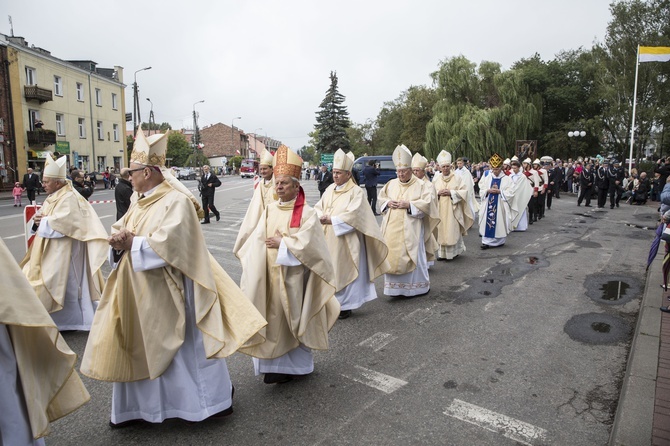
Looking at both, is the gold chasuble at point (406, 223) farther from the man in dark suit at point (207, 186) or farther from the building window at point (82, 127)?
the building window at point (82, 127)

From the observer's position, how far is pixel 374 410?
3.73 metres

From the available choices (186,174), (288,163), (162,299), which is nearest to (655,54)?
(288,163)

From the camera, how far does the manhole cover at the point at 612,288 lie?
6.84 m

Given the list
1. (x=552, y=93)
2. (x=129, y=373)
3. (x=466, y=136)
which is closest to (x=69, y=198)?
(x=129, y=373)

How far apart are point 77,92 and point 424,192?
40230 mm

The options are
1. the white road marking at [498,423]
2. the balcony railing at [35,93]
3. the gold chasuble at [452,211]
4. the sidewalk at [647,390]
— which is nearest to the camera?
the sidewalk at [647,390]

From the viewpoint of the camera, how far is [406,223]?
7031 mm

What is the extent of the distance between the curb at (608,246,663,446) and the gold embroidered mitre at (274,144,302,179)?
10.2 feet

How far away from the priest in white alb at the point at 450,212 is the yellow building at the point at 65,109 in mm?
32373

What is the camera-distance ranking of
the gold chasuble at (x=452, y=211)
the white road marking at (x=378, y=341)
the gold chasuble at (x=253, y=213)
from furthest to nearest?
1. the gold chasuble at (x=452, y=211)
2. the gold chasuble at (x=253, y=213)
3. the white road marking at (x=378, y=341)

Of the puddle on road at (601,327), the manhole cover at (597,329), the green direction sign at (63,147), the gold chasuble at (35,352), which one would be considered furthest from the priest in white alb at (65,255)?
the green direction sign at (63,147)

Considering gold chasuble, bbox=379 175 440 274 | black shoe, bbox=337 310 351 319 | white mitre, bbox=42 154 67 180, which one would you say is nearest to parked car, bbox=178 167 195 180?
gold chasuble, bbox=379 175 440 274

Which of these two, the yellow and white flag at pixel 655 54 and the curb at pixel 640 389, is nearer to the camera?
the curb at pixel 640 389

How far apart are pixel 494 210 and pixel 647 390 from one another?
7.36 meters
